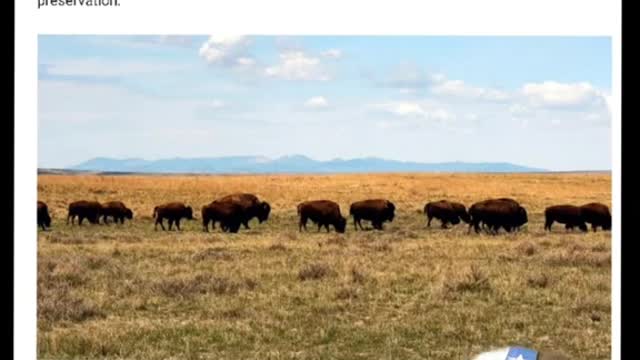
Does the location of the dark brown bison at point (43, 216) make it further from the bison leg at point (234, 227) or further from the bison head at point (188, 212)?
the bison leg at point (234, 227)

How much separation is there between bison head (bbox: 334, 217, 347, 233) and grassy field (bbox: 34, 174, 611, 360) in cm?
36

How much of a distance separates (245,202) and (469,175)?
2.78 metres

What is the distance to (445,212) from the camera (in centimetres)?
1099

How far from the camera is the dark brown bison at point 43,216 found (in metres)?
6.52

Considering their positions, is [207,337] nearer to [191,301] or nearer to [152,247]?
[191,301]

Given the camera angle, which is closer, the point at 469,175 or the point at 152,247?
the point at 469,175

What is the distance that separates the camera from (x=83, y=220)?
884 centimetres

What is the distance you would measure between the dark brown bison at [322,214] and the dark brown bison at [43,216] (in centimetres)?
334

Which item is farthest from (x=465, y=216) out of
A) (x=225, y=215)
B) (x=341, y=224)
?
(x=225, y=215)

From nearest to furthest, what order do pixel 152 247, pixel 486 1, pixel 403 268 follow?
pixel 486 1, pixel 403 268, pixel 152 247

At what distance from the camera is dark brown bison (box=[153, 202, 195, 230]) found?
9.54 m

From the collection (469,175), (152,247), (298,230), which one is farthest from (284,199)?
(469,175)
